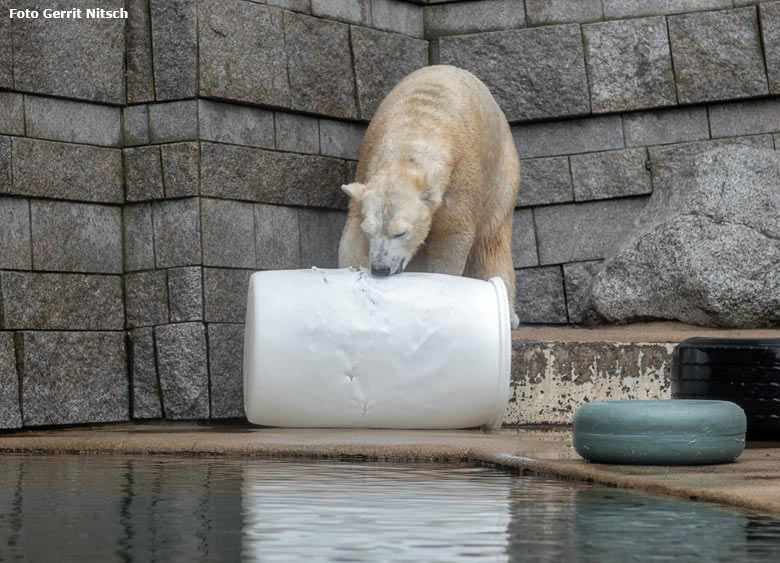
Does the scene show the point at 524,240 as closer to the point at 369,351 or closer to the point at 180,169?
the point at 180,169

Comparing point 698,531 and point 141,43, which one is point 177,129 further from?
point 698,531

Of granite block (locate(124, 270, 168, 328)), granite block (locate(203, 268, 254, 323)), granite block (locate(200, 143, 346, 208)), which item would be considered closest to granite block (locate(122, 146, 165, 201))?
granite block (locate(200, 143, 346, 208))

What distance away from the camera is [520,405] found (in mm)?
7211

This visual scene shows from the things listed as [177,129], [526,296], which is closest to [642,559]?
[177,129]

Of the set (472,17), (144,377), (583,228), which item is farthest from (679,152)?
(144,377)

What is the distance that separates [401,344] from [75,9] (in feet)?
9.38

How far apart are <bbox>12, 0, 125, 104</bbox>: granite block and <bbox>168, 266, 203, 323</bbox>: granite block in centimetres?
107

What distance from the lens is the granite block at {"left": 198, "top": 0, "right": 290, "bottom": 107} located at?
7.62 meters

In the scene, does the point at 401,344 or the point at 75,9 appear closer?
the point at 401,344

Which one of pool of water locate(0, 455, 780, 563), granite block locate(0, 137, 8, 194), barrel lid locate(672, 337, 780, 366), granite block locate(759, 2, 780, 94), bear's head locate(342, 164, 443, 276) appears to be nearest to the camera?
pool of water locate(0, 455, 780, 563)

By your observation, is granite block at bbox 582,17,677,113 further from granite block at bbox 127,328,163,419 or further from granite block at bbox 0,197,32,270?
granite block at bbox 0,197,32,270

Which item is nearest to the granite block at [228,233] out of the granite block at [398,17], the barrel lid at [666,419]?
the granite block at [398,17]

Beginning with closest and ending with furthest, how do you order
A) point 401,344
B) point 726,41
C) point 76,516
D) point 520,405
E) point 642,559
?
point 642,559 → point 76,516 → point 401,344 → point 520,405 → point 726,41

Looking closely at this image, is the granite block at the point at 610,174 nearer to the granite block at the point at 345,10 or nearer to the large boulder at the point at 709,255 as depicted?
the large boulder at the point at 709,255
